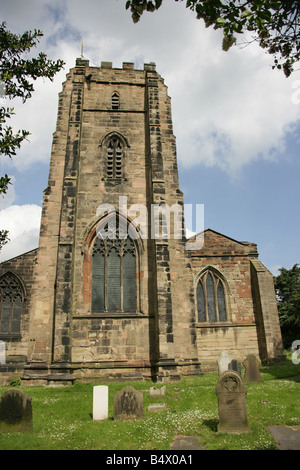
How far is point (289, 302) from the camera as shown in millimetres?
39344

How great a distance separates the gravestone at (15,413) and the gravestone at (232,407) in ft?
13.2

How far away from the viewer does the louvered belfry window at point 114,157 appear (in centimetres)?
1741

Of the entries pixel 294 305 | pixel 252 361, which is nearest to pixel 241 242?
pixel 252 361

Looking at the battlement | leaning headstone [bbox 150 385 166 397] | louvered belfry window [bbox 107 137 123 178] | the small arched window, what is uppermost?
the battlement

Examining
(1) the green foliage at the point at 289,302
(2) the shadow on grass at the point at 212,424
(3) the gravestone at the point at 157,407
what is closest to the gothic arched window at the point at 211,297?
(3) the gravestone at the point at 157,407

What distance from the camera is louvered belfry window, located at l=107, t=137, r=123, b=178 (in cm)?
1741

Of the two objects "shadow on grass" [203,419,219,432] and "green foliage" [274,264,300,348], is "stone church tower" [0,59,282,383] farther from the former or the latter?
"green foliage" [274,264,300,348]

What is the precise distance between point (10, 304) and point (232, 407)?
15187mm

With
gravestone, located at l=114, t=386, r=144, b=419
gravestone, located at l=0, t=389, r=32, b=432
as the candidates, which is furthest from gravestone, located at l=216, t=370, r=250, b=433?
gravestone, located at l=0, t=389, r=32, b=432

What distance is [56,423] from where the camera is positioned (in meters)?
8.15

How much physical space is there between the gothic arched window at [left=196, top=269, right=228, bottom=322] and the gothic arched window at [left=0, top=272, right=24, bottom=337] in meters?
9.54

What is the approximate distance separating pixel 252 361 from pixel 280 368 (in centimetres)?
378

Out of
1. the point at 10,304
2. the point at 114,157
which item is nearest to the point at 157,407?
the point at 114,157

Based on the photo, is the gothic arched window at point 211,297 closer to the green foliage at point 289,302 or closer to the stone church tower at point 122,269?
the stone church tower at point 122,269
